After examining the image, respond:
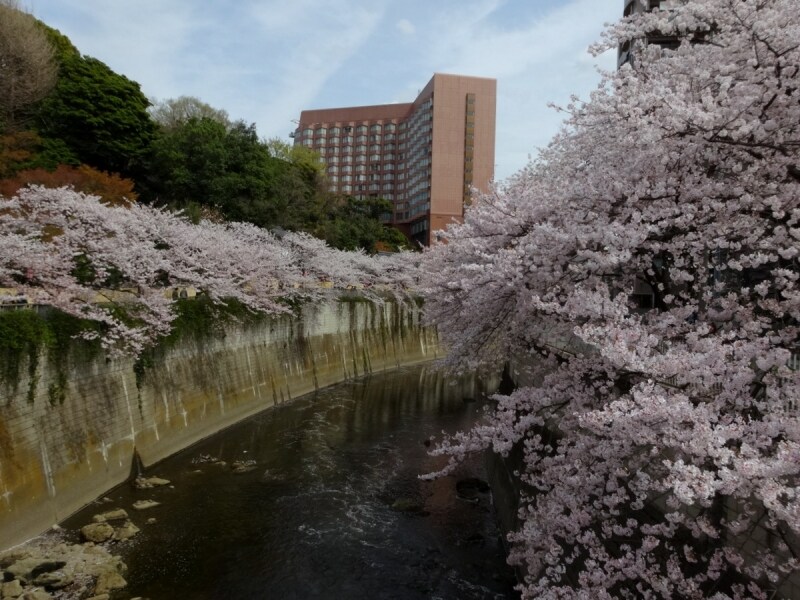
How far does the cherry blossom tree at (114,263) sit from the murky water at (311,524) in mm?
4678

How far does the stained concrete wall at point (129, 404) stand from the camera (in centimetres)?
1178

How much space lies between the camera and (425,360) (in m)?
41.5

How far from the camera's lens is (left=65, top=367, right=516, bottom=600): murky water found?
10.4m

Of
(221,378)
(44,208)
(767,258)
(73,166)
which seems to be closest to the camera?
(767,258)

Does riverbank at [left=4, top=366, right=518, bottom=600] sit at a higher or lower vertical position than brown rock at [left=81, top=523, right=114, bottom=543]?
lower

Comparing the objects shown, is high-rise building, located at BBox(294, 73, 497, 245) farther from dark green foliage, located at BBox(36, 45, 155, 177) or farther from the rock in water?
the rock in water

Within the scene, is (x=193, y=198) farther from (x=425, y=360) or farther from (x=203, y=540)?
(x=203, y=540)

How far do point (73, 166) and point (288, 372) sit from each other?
16.8 m

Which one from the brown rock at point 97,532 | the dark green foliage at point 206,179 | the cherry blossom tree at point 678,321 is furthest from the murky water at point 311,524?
the dark green foliage at point 206,179

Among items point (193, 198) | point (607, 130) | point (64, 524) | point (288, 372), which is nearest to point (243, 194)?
point (193, 198)

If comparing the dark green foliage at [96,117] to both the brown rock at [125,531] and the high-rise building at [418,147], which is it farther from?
the high-rise building at [418,147]

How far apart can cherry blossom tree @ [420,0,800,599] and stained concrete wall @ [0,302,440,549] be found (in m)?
9.86

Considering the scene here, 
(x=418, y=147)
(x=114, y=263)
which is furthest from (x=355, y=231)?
(x=114, y=263)

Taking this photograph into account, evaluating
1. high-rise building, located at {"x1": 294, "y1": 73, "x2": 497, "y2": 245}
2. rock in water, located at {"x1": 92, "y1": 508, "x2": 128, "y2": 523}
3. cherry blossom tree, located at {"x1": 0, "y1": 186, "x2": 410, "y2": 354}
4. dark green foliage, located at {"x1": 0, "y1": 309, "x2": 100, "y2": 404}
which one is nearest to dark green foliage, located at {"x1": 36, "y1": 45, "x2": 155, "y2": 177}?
cherry blossom tree, located at {"x1": 0, "y1": 186, "x2": 410, "y2": 354}
